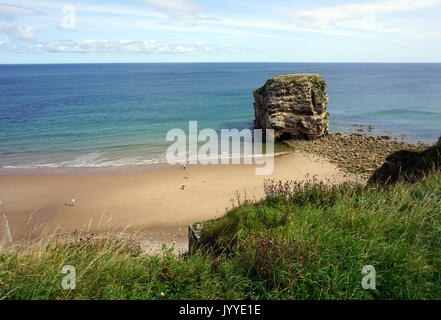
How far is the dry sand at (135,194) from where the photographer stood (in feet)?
55.1

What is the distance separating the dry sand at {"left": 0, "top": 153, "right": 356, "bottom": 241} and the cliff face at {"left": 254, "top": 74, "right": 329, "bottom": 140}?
6677 millimetres

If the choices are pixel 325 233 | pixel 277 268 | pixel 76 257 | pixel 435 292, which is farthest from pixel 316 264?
pixel 76 257

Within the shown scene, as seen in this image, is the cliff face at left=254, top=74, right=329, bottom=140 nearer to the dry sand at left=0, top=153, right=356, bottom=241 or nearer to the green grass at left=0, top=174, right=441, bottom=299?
the dry sand at left=0, top=153, right=356, bottom=241

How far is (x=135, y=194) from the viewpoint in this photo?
20594 millimetres

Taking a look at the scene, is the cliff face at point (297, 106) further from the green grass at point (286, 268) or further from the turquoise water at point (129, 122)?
the green grass at point (286, 268)

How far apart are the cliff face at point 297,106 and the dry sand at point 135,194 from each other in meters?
6.68

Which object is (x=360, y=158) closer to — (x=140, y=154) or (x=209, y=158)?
(x=209, y=158)

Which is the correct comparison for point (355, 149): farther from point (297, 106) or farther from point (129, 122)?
point (129, 122)

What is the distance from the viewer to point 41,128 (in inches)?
1527

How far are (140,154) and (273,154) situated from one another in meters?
14.2

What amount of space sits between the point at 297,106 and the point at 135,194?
849 inches

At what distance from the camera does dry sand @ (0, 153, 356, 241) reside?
16781 mm

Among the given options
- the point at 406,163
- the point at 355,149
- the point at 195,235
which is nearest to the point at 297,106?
the point at 355,149

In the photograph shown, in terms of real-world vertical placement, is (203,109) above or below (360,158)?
above
